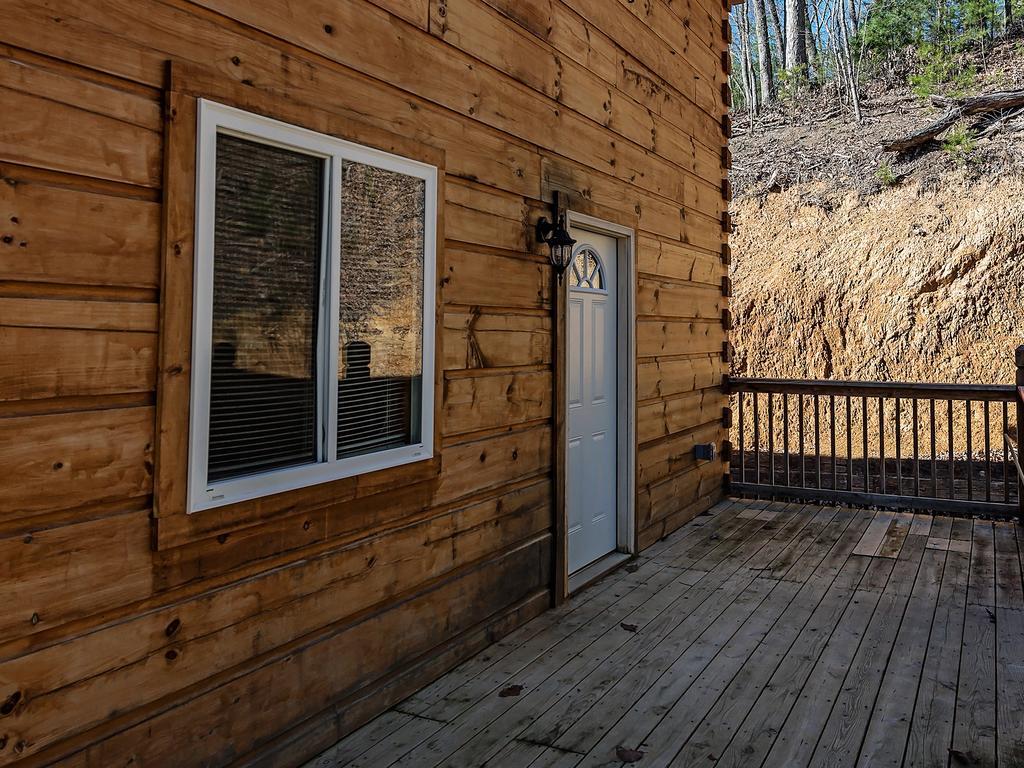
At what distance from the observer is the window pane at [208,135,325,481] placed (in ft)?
6.95

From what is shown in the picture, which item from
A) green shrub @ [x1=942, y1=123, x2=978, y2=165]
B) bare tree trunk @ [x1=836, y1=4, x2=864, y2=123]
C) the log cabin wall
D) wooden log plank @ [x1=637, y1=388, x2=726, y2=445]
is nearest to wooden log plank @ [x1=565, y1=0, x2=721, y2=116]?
the log cabin wall

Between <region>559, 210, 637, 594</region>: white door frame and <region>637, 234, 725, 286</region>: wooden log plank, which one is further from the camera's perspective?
<region>637, 234, 725, 286</region>: wooden log plank

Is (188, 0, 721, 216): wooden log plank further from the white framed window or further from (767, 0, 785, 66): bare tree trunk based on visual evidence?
(767, 0, 785, 66): bare tree trunk

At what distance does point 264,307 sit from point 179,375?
334 millimetres

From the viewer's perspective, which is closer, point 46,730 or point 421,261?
point 46,730

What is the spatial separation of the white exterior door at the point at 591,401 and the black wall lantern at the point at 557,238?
276 mm

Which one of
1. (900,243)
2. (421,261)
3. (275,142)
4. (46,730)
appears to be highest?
(900,243)

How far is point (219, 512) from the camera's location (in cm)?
213

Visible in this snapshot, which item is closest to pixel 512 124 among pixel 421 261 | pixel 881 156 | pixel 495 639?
pixel 421 261

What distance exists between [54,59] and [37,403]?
0.79m

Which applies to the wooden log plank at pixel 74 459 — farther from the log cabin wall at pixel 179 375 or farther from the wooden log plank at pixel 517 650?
the wooden log plank at pixel 517 650

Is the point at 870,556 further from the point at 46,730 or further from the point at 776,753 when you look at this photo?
the point at 46,730

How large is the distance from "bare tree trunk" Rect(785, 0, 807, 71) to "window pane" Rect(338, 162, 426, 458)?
13607 millimetres

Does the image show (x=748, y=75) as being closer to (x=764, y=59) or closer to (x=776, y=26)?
(x=764, y=59)
